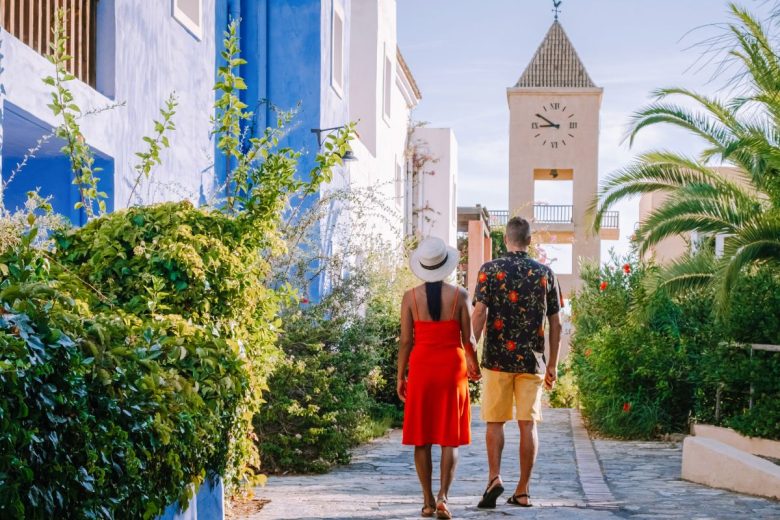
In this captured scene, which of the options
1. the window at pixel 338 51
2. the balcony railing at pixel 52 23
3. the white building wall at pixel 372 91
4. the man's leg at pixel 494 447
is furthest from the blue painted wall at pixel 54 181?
the white building wall at pixel 372 91

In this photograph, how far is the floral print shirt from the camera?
798cm

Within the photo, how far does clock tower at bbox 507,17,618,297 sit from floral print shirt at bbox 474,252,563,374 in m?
31.2

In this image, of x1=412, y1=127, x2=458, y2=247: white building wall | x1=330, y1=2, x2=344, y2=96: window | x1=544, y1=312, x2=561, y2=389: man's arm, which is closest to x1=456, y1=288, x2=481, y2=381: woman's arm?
x1=544, y1=312, x2=561, y2=389: man's arm

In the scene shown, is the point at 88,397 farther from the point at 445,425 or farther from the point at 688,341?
the point at 688,341

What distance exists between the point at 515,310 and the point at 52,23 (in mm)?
4591

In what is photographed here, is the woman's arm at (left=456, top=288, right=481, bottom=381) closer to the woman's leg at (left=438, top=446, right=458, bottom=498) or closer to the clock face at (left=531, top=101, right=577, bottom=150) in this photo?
the woman's leg at (left=438, top=446, right=458, bottom=498)

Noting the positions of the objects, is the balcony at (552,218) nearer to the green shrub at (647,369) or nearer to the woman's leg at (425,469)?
the green shrub at (647,369)

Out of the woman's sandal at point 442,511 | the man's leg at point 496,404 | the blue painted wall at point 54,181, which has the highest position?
the blue painted wall at point 54,181

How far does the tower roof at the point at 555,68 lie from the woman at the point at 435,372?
34.5 meters

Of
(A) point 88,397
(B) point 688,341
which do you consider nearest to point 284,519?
(A) point 88,397

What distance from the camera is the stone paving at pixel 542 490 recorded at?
25.3 ft

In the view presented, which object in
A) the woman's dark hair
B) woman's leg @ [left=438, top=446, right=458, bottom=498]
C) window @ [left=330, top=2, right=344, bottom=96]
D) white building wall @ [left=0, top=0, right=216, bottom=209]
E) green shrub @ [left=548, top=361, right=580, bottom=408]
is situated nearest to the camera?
woman's leg @ [left=438, top=446, right=458, bottom=498]

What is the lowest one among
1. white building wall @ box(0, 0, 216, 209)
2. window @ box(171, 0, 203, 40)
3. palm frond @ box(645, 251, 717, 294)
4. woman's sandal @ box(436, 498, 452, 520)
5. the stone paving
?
the stone paving

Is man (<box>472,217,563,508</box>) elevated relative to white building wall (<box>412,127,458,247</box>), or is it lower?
lower
